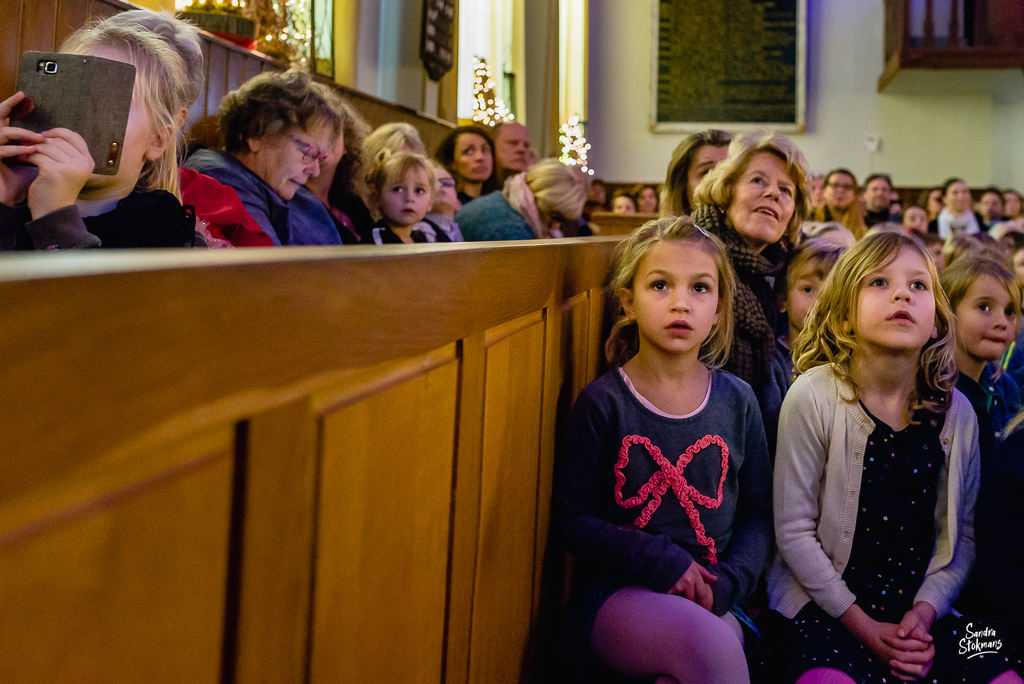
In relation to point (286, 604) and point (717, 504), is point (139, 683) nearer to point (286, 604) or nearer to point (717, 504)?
point (286, 604)

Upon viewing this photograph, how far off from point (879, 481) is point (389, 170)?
2.13m

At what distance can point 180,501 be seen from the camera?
485 mm

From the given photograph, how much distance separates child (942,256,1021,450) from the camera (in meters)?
2.28

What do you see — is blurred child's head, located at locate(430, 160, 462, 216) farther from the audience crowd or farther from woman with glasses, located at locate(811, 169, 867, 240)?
woman with glasses, located at locate(811, 169, 867, 240)

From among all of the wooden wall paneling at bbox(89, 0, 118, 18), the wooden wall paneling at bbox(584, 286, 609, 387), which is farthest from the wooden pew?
the wooden wall paneling at bbox(89, 0, 118, 18)

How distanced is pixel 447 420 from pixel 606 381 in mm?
812

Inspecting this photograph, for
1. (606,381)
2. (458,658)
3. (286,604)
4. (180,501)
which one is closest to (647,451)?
(606,381)

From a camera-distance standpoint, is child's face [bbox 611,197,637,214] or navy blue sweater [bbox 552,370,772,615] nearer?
navy blue sweater [bbox 552,370,772,615]

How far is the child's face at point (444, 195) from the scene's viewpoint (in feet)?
12.1

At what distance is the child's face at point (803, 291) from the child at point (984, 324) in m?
0.34

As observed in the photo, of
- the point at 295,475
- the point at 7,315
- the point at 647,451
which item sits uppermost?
the point at 7,315

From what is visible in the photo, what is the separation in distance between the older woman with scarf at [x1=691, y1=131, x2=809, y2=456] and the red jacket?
1.16 m

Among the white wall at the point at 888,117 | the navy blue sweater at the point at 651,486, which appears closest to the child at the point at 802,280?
the navy blue sweater at the point at 651,486

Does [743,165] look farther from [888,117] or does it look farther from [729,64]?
[888,117]
